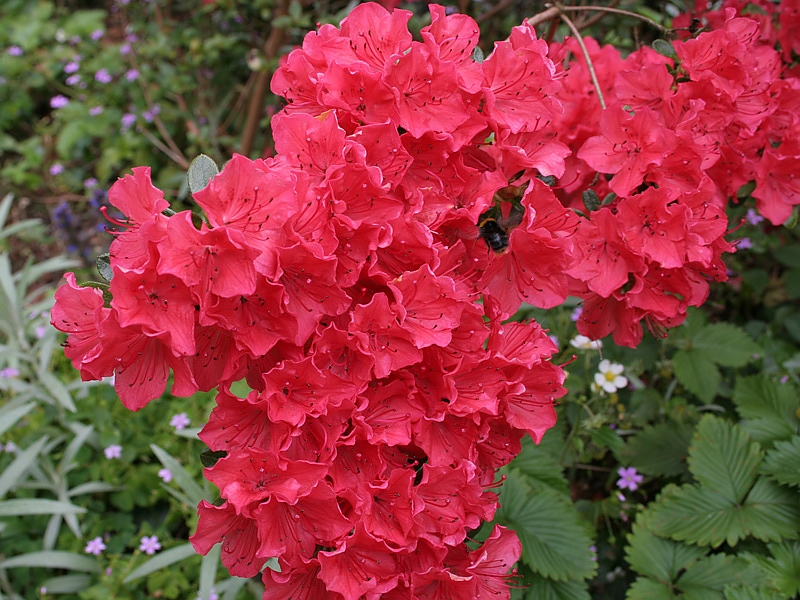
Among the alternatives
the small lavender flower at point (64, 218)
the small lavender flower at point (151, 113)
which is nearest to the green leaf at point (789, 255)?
the small lavender flower at point (151, 113)

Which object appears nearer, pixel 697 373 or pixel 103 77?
pixel 697 373

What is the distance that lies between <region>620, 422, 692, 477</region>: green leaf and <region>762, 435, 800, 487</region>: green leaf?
11.0 inches

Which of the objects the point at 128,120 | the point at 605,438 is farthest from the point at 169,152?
the point at 605,438

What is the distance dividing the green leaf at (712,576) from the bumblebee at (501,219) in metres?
1.11

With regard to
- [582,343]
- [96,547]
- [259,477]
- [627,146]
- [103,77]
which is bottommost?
[96,547]

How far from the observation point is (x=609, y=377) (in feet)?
7.29

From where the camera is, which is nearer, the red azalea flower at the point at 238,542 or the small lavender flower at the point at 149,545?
the red azalea flower at the point at 238,542

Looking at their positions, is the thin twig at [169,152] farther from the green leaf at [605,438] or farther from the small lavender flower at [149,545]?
the green leaf at [605,438]

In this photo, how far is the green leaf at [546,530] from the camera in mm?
1772

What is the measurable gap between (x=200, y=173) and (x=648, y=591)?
5.02 ft

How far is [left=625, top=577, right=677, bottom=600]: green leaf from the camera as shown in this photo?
71.0 inches

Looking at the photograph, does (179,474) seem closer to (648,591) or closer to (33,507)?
(33,507)

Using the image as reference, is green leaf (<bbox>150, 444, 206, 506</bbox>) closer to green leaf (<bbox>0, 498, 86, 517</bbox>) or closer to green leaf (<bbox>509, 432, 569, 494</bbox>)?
green leaf (<bbox>0, 498, 86, 517</bbox>)

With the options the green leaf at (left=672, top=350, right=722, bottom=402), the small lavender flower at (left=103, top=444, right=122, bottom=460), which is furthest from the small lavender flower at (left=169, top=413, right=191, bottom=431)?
the green leaf at (left=672, top=350, right=722, bottom=402)
